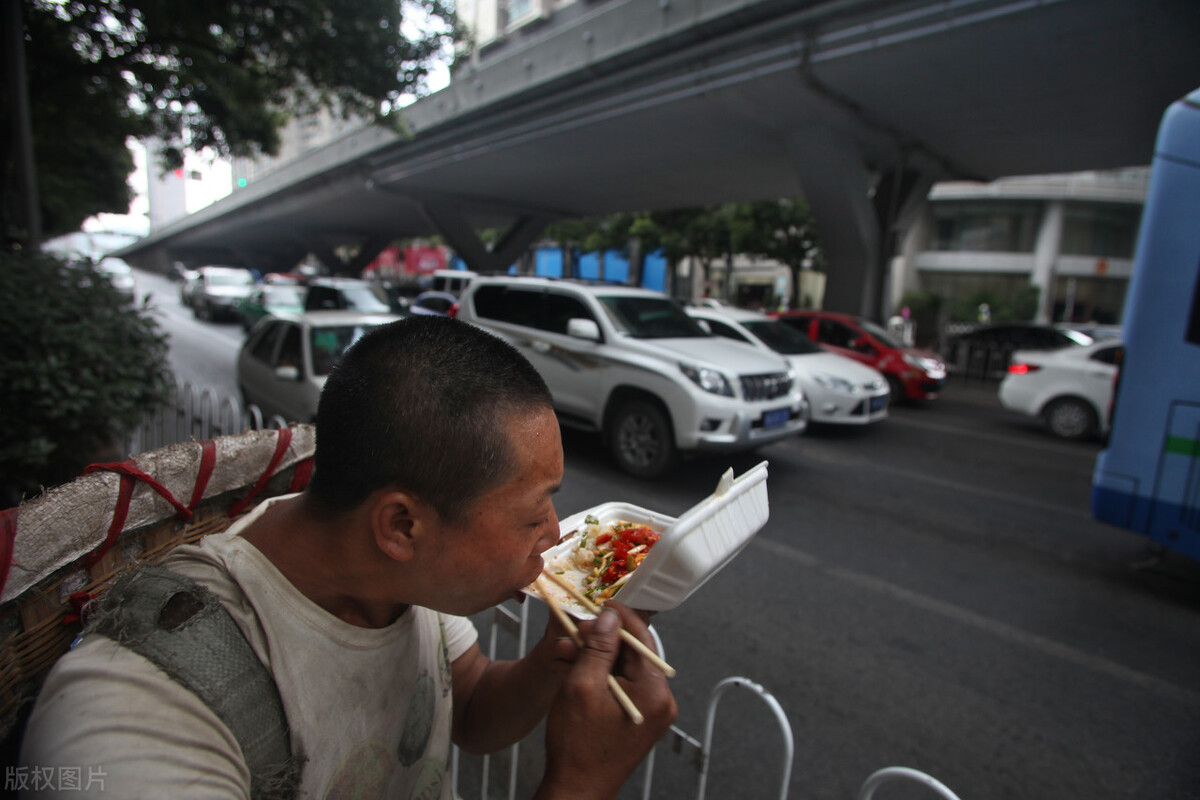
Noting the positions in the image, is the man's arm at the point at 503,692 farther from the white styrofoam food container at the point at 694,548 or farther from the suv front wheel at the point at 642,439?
the suv front wheel at the point at 642,439

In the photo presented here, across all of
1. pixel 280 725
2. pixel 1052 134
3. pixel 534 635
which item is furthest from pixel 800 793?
pixel 1052 134

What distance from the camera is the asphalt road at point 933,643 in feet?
9.11

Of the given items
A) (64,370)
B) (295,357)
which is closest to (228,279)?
(295,357)

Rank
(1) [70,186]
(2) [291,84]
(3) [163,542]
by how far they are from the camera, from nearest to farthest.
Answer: (3) [163,542]
(2) [291,84]
(1) [70,186]

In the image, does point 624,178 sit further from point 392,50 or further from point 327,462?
point 327,462

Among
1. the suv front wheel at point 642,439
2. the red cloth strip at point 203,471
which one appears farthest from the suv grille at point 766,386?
the red cloth strip at point 203,471

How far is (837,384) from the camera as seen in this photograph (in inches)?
334

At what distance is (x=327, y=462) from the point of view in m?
1.10

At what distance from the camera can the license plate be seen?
6.28 m

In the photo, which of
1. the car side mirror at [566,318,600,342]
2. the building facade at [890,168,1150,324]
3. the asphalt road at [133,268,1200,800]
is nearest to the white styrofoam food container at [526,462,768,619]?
the asphalt road at [133,268,1200,800]

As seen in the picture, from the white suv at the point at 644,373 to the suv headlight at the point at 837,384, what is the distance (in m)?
1.73

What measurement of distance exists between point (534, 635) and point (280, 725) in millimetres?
2751

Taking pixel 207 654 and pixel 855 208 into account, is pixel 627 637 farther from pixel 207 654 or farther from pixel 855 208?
pixel 855 208

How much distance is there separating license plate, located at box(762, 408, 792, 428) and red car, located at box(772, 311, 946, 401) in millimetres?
4698
